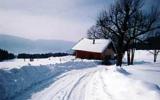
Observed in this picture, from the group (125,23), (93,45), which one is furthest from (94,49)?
(125,23)

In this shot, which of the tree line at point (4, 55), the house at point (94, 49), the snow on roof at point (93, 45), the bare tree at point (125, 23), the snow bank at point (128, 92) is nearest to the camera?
the snow bank at point (128, 92)

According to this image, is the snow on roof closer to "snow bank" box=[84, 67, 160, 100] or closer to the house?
the house

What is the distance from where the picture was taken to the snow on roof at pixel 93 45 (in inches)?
2219

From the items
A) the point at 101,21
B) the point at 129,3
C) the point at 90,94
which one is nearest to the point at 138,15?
the point at 129,3

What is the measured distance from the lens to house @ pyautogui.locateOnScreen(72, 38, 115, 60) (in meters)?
56.1

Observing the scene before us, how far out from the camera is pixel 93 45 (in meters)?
58.2

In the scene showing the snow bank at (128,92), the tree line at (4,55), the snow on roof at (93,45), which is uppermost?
the snow on roof at (93,45)

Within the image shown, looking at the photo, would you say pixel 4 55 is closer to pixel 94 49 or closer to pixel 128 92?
pixel 94 49

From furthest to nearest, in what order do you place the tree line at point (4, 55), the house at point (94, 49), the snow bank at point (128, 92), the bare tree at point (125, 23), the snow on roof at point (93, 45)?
1. the tree line at point (4, 55)
2. the snow on roof at point (93, 45)
3. the house at point (94, 49)
4. the bare tree at point (125, 23)
5. the snow bank at point (128, 92)

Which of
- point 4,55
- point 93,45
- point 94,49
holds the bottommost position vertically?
point 4,55

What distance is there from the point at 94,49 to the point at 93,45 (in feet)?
5.95

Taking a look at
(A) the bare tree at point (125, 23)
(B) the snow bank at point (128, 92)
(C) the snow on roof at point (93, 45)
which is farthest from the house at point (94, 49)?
(B) the snow bank at point (128, 92)

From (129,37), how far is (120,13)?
12.4 ft

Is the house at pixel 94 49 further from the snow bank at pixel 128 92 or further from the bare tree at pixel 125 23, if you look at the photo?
the snow bank at pixel 128 92
